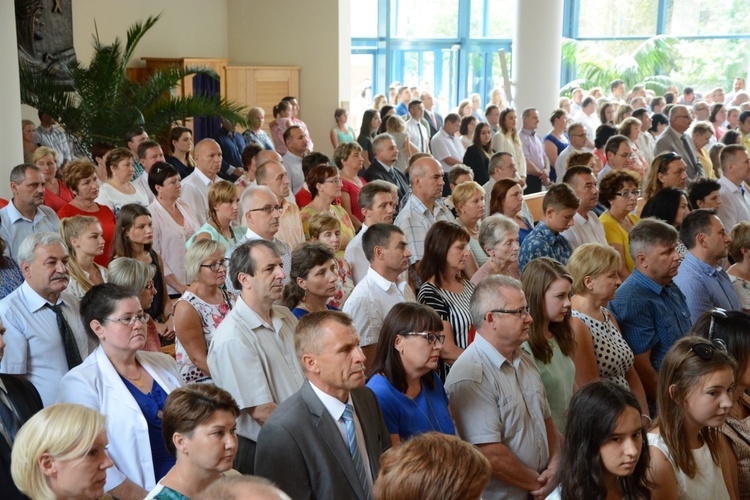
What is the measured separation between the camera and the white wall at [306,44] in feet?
52.1

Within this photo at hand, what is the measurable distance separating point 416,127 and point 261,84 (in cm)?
315

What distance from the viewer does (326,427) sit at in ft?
10.6

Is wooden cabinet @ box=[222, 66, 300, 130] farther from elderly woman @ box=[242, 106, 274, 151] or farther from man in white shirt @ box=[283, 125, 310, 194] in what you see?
man in white shirt @ box=[283, 125, 310, 194]

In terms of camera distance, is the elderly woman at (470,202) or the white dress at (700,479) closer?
the white dress at (700,479)

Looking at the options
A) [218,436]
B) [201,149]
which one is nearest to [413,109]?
[201,149]

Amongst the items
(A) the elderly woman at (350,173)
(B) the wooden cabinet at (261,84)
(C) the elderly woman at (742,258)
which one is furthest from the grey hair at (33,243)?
(B) the wooden cabinet at (261,84)

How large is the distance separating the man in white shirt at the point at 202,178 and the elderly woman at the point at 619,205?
3325 millimetres

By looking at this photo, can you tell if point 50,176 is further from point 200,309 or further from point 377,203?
point 200,309

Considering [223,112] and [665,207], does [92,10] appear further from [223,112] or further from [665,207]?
[665,207]

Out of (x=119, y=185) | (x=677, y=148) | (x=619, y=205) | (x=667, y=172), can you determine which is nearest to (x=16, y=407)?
(x=119, y=185)

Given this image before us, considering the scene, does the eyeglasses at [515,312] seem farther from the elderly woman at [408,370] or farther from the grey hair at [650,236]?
the grey hair at [650,236]

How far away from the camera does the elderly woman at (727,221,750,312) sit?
5.72 metres

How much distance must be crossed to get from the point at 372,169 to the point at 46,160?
3040 mm

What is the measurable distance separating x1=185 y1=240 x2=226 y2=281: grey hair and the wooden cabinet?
35.7ft
